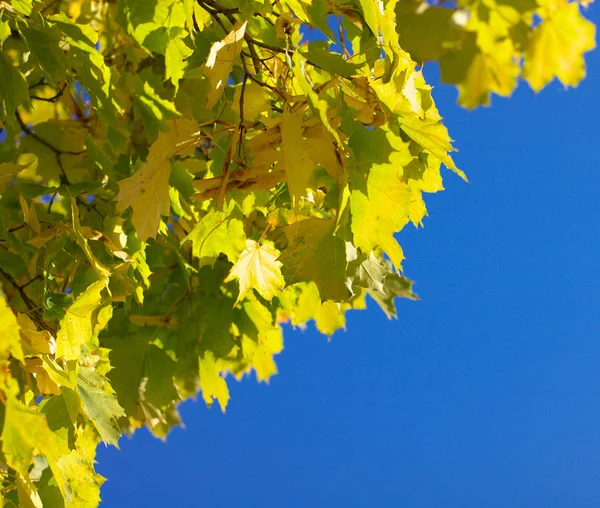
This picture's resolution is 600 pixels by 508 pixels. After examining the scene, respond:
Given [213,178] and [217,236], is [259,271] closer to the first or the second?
[217,236]

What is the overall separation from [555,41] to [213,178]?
77 cm

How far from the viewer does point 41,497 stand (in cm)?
173

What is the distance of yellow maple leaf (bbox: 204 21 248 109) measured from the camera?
58.3 inches

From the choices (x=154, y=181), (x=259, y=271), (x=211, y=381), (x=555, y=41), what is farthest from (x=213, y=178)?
(x=211, y=381)

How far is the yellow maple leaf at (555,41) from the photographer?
1206 millimetres

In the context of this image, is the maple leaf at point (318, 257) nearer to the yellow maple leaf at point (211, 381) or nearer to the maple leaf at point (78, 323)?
the maple leaf at point (78, 323)

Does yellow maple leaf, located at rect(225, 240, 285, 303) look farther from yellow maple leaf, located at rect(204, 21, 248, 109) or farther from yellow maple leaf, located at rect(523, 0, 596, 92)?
yellow maple leaf, located at rect(523, 0, 596, 92)

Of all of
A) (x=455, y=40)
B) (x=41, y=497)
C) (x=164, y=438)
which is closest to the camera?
(x=455, y=40)

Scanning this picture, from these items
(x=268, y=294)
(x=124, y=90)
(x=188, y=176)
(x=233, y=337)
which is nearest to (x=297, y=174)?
(x=268, y=294)

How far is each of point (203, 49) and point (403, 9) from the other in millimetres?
988

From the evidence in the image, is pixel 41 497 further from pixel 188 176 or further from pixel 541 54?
pixel 541 54

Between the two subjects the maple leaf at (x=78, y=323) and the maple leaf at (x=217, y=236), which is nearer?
the maple leaf at (x=78, y=323)

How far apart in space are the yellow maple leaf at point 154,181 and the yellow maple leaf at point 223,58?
119 millimetres

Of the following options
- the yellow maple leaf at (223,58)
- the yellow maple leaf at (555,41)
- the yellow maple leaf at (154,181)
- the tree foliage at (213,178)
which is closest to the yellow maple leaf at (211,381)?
the tree foliage at (213,178)
